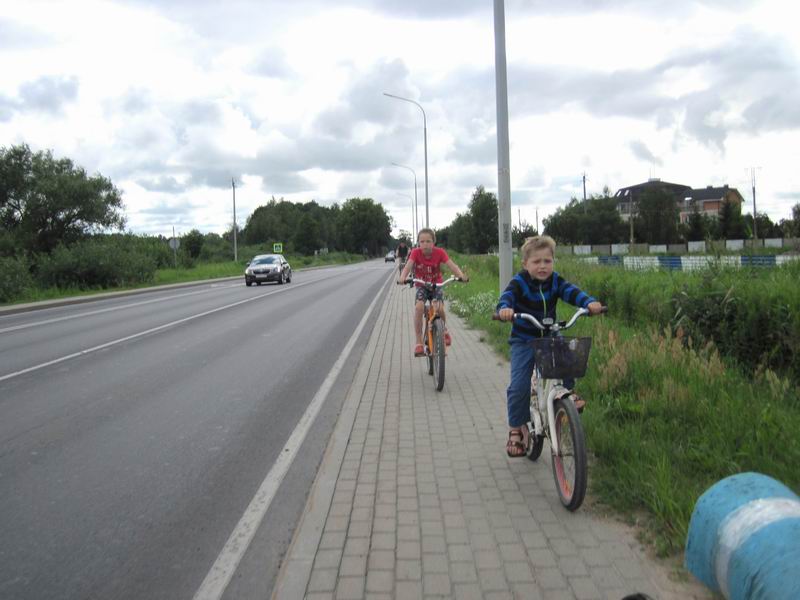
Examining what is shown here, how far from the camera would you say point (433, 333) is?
779 centimetres

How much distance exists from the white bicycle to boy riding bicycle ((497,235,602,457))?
0.19 meters

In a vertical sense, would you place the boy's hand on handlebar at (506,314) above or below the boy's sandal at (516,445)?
above

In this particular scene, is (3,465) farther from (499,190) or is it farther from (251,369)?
(499,190)

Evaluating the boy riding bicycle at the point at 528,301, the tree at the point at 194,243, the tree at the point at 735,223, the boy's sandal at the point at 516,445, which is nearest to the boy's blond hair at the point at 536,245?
the boy riding bicycle at the point at 528,301

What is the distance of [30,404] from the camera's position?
7301mm

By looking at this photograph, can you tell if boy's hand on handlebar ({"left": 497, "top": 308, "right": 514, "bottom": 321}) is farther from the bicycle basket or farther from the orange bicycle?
the orange bicycle

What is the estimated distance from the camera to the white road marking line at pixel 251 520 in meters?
3.26

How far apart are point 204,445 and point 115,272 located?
3158 centimetres

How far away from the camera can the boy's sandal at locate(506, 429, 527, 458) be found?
4.68 m

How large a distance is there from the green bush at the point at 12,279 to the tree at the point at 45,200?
11.0 m

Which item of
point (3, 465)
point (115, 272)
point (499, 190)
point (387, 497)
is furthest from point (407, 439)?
point (115, 272)

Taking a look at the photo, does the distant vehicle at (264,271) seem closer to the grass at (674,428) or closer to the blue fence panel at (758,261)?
the blue fence panel at (758,261)

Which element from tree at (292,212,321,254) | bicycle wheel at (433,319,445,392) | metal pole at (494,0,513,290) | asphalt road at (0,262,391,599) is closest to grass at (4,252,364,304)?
asphalt road at (0,262,391,599)

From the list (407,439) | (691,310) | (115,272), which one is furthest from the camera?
(115,272)
